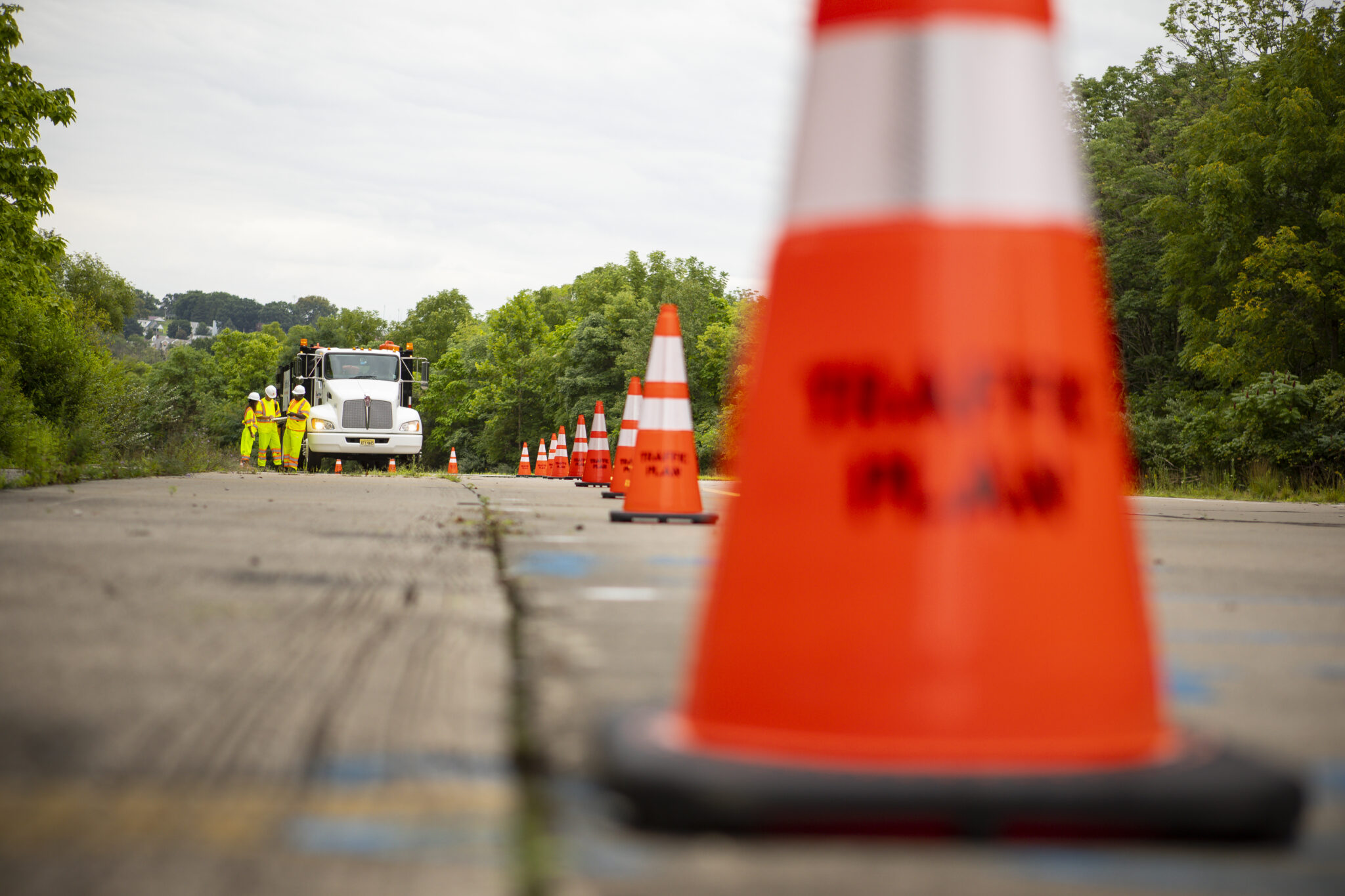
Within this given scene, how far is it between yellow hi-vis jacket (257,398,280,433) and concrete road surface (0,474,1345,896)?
20588 millimetres

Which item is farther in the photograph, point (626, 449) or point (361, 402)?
point (361, 402)

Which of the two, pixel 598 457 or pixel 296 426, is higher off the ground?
pixel 296 426

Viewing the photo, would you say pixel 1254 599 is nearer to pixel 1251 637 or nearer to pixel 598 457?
pixel 1251 637

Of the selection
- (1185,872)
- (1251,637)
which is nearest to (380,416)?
(1251,637)

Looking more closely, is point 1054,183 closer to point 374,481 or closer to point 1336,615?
point 1336,615

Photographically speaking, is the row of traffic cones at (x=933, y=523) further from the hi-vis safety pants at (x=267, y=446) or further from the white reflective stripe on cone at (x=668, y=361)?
the hi-vis safety pants at (x=267, y=446)

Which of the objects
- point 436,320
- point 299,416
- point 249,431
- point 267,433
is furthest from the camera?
point 436,320

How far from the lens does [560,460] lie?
3080cm

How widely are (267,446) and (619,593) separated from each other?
22.9 metres

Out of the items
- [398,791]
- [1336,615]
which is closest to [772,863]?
[398,791]

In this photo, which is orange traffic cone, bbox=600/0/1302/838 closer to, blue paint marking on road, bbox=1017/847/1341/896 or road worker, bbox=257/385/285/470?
blue paint marking on road, bbox=1017/847/1341/896

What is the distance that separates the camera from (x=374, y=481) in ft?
55.3

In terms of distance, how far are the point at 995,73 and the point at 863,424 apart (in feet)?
2.37

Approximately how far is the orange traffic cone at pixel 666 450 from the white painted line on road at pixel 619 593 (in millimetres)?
4389
